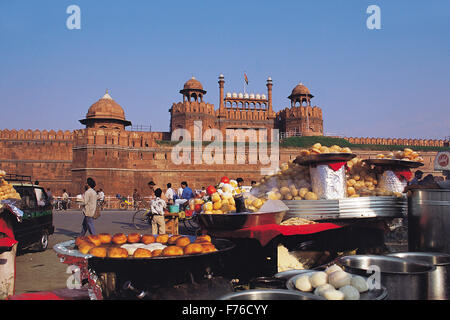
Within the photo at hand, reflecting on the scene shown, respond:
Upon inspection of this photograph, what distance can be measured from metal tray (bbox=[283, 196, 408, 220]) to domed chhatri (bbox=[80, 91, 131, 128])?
101 feet

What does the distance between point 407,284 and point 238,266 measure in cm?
172

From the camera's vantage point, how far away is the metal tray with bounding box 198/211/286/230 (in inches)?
130

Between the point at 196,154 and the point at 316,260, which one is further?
the point at 196,154

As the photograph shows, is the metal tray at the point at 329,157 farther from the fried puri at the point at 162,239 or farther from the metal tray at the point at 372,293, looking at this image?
the metal tray at the point at 372,293

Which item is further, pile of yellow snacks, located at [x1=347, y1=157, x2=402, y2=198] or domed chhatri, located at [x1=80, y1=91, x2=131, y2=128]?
domed chhatri, located at [x1=80, y1=91, x2=131, y2=128]

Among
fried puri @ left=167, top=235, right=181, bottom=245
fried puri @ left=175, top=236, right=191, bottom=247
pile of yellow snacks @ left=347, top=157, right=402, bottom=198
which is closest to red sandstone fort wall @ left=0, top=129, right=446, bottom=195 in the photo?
pile of yellow snacks @ left=347, top=157, right=402, bottom=198

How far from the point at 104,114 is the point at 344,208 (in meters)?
31.4

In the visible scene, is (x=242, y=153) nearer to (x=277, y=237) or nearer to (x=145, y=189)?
(x=145, y=189)

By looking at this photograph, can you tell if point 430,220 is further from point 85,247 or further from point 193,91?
point 193,91

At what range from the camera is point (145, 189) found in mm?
27016

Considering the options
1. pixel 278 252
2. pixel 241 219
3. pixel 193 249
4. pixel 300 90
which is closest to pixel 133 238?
pixel 193 249

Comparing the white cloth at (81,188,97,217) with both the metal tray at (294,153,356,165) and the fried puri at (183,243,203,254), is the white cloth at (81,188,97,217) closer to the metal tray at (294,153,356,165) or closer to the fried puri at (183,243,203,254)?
the metal tray at (294,153,356,165)
